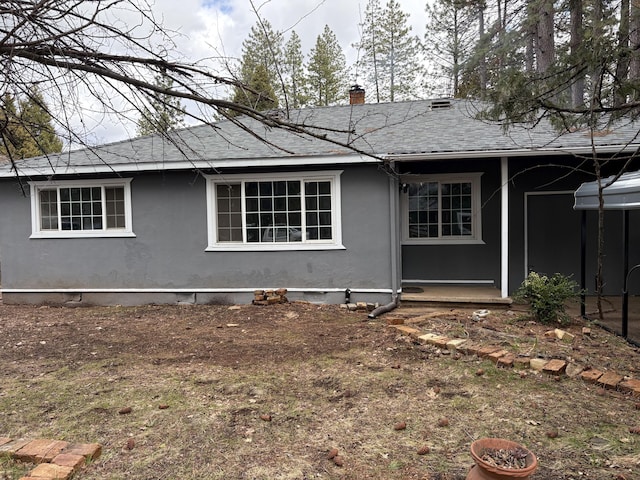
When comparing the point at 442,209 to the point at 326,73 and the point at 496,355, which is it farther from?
the point at 326,73

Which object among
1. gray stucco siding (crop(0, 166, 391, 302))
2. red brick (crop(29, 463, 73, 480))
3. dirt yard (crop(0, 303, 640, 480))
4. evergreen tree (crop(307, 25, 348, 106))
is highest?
evergreen tree (crop(307, 25, 348, 106))

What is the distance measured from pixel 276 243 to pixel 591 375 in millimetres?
5434

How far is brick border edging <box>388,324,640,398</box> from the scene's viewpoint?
400cm

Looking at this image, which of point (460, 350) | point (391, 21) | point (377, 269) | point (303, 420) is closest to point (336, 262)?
point (377, 269)

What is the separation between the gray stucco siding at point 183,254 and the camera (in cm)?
788

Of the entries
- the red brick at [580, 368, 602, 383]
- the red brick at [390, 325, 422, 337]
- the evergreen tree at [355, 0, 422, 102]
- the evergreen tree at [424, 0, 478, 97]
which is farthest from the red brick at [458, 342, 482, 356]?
the evergreen tree at [355, 0, 422, 102]

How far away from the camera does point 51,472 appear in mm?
2678

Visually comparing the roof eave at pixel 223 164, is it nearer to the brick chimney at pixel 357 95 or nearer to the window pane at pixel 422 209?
the window pane at pixel 422 209

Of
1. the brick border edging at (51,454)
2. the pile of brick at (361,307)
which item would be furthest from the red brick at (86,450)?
the pile of brick at (361,307)

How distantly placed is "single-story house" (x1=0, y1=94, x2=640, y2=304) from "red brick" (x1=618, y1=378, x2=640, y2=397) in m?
3.45

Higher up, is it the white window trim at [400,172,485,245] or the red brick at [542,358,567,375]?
the white window trim at [400,172,485,245]

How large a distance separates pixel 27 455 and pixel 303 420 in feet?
6.13

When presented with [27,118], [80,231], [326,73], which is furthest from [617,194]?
[326,73]

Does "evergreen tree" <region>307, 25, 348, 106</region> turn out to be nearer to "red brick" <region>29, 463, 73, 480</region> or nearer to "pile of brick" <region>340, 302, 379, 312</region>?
"pile of brick" <region>340, 302, 379, 312</region>
